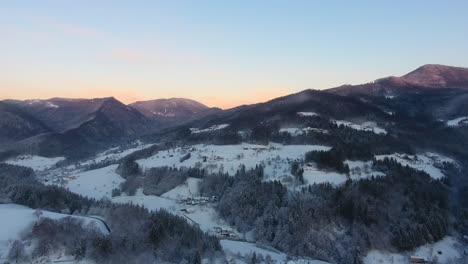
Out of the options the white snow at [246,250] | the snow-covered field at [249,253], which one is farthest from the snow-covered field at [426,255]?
the white snow at [246,250]

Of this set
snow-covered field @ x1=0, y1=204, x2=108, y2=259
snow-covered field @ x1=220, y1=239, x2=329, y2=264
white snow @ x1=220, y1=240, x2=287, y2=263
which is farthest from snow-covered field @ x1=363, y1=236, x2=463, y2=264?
snow-covered field @ x1=0, y1=204, x2=108, y2=259

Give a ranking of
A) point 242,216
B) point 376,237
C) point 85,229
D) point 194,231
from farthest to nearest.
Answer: point 242,216 < point 376,237 < point 194,231 < point 85,229

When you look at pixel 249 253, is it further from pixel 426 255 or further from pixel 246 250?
pixel 426 255

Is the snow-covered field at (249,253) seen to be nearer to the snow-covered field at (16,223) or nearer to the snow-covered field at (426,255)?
the snow-covered field at (426,255)

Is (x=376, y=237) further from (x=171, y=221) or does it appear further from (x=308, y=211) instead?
(x=171, y=221)

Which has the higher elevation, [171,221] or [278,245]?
[171,221]

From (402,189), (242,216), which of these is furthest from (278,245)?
(402,189)
